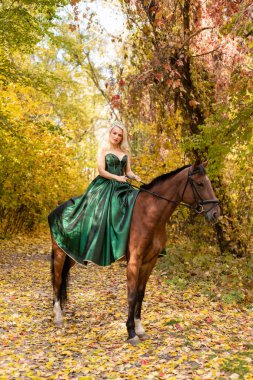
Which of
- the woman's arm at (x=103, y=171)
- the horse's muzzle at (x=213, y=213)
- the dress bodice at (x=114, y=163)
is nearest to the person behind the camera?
the horse's muzzle at (x=213, y=213)

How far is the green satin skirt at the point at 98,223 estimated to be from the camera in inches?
215

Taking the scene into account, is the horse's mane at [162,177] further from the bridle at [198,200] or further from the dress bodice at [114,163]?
the dress bodice at [114,163]

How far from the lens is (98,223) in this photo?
5617 millimetres

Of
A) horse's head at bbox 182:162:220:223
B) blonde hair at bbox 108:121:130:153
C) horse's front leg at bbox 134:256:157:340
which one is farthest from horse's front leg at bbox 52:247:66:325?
horse's head at bbox 182:162:220:223

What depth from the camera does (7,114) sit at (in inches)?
456

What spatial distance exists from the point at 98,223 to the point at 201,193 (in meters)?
1.35

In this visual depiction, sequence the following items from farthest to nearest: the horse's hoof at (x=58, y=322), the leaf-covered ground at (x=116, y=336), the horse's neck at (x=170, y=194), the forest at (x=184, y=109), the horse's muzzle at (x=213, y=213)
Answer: the forest at (x=184, y=109) → the horse's hoof at (x=58, y=322) → the horse's neck at (x=170, y=194) → the horse's muzzle at (x=213, y=213) → the leaf-covered ground at (x=116, y=336)

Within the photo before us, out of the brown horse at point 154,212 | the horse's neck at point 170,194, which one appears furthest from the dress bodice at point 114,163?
the horse's neck at point 170,194

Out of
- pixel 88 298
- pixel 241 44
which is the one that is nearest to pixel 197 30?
pixel 241 44

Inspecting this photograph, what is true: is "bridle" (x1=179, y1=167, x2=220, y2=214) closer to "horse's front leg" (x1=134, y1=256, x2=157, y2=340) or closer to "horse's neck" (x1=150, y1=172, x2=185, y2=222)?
"horse's neck" (x1=150, y1=172, x2=185, y2=222)

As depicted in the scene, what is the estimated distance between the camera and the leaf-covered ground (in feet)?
14.9

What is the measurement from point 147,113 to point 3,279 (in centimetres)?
502

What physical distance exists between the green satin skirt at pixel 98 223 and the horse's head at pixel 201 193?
0.71m

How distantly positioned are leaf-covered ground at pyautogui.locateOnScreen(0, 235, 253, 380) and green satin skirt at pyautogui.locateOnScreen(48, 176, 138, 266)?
→ 3.49ft
